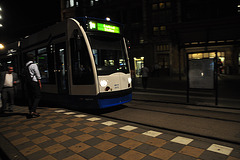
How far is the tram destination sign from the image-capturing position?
5.72 meters

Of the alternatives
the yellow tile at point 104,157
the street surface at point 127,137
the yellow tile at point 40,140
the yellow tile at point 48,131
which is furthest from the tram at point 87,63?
the yellow tile at point 104,157

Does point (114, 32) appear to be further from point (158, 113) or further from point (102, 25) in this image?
point (158, 113)

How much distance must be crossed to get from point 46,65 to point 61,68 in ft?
3.67

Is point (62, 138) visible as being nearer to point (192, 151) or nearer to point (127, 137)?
point (127, 137)

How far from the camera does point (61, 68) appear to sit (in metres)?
6.51

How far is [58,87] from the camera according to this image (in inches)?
263

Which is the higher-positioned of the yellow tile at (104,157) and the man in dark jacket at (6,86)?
the man in dark jacket at (6,86)

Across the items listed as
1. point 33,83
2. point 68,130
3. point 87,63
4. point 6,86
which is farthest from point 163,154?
point 6,86

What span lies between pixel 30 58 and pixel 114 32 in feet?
9.58

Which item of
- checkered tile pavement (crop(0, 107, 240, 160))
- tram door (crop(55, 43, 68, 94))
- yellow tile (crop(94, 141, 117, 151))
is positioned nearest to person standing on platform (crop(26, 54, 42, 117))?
checkered tile pavement (crop(0, 107, 240, 160))

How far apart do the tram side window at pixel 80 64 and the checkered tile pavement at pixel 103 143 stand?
1.46 metres

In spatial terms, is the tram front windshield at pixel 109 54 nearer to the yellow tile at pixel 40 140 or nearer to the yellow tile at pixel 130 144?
the yellow tile at pixel 40 140

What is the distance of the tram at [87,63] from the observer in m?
5.46

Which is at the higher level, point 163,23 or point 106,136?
point 163,23
